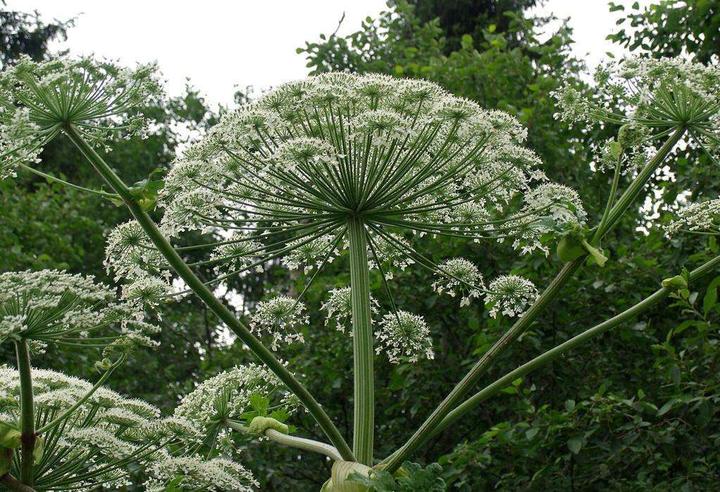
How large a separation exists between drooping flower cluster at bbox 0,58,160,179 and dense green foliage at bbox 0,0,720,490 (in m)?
1.46

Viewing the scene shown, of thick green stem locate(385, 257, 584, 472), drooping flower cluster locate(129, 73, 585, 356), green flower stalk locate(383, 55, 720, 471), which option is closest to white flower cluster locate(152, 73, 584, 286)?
drooping flower cluster locate(129, 73, 585, 356)

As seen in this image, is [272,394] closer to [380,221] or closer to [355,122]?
[380,221]

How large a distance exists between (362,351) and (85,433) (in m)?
0.93

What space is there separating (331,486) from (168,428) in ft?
2.34

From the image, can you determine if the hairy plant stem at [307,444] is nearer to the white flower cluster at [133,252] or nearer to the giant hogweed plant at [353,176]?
the giant hogweed plant at [353,176]

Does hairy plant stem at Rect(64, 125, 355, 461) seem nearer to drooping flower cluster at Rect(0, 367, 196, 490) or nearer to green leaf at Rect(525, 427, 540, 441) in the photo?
drooping flower cluster at Rect(0, 367, 196, 490)

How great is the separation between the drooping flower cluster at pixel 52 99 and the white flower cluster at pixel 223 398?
116 cm

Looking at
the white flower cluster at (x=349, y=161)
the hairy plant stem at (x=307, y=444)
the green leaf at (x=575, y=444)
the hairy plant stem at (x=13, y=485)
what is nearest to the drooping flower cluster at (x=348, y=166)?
the white flower cluster at (x=349, y=161)

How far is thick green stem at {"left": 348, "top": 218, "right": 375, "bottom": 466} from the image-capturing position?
2.89 m

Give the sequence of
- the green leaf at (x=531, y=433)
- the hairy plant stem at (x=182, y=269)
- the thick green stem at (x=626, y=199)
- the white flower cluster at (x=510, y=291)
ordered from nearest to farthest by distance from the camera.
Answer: the hairy plant stem at (x=182, y=269), the thick green stem at (x=626, y=199), the white flower cluster at (x=510, y=291), the green leaf at (x=531, y=433)

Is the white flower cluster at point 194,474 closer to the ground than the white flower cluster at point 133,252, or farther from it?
closer to the ground

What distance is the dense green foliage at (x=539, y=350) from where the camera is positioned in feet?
19.6

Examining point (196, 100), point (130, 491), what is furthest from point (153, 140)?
point (130, 491)

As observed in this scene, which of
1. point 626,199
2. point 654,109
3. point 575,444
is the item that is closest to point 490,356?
point 626,199
